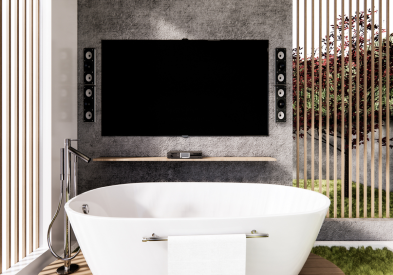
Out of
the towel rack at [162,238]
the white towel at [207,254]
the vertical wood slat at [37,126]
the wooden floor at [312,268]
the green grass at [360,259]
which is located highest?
the vertical wood slat at [37,126]

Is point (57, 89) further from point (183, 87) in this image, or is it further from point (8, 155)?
point (183, 87)

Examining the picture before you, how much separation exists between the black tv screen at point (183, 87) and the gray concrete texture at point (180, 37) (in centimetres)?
8

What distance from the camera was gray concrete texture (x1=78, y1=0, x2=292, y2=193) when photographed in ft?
8.46

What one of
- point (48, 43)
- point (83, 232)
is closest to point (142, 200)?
point (83, 232)

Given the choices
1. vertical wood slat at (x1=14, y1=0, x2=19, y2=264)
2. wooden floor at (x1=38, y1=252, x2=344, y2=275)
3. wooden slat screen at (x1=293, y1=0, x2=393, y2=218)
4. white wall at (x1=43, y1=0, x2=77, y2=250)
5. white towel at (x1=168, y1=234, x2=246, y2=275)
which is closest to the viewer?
white towel at (x1=168, y1=234, x2=246, y2=275)

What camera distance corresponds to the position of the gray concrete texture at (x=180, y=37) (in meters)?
2.58

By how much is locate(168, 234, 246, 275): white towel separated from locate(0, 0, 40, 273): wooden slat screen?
1169mm

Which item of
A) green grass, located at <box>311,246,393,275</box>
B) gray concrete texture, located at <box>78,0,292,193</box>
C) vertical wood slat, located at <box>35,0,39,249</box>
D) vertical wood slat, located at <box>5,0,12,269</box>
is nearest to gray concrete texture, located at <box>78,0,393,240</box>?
gray concrete texture, located at <box>78,0,292,193</box>

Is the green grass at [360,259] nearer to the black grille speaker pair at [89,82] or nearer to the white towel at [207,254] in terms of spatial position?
the white towel at [207,254]

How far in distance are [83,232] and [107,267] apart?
21 centimetres

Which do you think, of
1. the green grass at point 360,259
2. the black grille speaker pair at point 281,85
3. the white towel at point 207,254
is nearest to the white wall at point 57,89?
the white towel at point 207,254

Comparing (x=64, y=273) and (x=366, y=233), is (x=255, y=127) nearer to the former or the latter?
(x=366, y=233)

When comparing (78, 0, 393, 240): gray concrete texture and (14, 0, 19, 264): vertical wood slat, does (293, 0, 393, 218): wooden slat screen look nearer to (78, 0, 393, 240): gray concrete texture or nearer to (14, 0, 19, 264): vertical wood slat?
(78, 0, 393, 240): gray concrete texture

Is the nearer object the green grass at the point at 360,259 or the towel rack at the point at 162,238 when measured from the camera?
the towel rack at the point at 162,238
